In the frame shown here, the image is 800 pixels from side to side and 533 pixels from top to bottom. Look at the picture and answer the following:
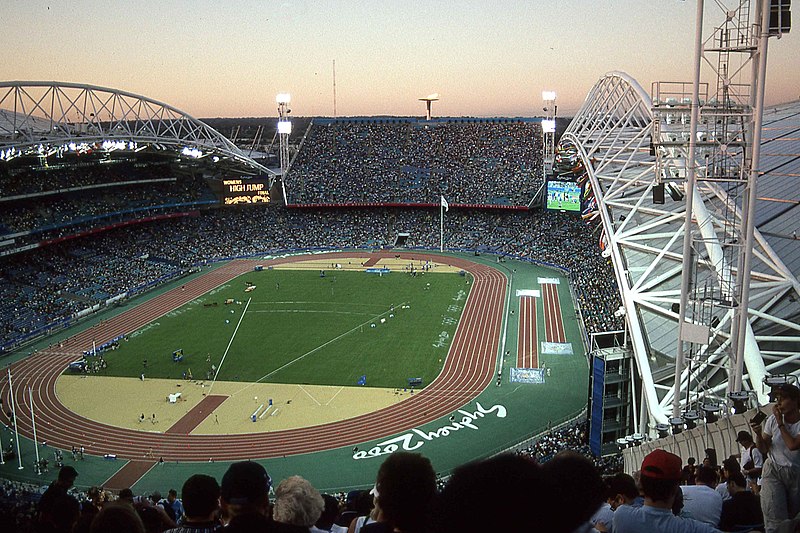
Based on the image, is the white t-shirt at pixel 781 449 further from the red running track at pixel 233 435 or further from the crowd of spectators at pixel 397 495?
the red running track at pixel 233 435

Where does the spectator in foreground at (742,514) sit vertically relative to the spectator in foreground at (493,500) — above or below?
below

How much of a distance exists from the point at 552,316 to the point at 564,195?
848 inches

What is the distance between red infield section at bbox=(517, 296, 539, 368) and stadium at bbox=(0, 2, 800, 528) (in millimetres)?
319

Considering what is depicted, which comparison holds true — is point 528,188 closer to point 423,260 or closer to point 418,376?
point 423,260

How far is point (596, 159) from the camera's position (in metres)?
46.1

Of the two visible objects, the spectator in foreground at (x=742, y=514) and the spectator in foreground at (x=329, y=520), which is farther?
the spectator in foreground at (x=329, y=520)

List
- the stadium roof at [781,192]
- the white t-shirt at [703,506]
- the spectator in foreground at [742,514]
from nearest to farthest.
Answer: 1. the white t-shirt at [703,506]
2. the spectator in foreground at [742,514]
3. the stadium roof at [781,192]

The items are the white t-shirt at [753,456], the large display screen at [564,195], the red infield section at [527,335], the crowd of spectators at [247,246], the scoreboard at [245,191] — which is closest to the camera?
the white t-shirt at [753,456]

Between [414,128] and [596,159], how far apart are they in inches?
2208

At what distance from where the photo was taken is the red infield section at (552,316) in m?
43.5

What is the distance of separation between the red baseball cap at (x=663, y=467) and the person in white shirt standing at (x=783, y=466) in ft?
8.50

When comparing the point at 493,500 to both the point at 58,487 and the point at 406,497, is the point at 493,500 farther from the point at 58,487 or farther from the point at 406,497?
the point at 58,487

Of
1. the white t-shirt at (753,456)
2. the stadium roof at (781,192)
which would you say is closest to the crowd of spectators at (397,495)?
the white t-shirt at (753,456)

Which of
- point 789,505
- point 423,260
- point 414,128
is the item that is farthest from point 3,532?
point 414,128
